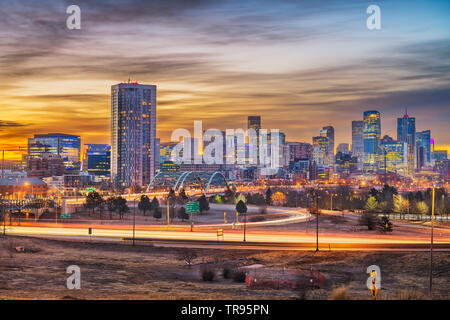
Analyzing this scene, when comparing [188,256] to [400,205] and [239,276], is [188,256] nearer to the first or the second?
[239,276]

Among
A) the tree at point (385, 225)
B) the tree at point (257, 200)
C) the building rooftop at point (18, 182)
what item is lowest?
the tree at point (257, 200)

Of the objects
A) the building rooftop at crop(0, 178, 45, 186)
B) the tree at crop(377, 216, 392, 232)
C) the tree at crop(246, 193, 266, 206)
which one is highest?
the building rooftop at crop(0, 178, 45, 186)

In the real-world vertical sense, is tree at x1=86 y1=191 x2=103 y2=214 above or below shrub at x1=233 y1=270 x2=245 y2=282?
above

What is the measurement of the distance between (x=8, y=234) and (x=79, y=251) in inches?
844

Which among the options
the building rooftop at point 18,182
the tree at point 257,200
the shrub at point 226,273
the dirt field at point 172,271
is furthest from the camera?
the building rooftop at point 18,182

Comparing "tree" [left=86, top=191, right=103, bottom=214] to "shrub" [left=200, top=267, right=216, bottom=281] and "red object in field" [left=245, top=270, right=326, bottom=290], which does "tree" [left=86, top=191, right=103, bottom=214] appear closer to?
"shrub" [left=200, top=267, right=216, bottom=281]

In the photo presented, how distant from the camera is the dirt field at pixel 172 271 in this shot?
32.2 meters

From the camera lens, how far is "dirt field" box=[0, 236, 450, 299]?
3222 cm

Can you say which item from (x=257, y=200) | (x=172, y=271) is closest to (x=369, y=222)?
(x=172, y=271)

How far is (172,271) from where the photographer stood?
4416 centimetres

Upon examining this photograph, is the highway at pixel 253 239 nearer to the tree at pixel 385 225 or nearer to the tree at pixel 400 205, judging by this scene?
the tree at pixel 385 225

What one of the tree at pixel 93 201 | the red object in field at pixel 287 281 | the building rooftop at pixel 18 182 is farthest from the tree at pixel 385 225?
the building rooftop at pixel 18 182

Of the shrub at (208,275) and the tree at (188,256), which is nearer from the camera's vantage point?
the shrub at (208,275)

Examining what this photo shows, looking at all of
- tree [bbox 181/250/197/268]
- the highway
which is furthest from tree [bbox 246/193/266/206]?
tree [bbox 181/250/197/268]
